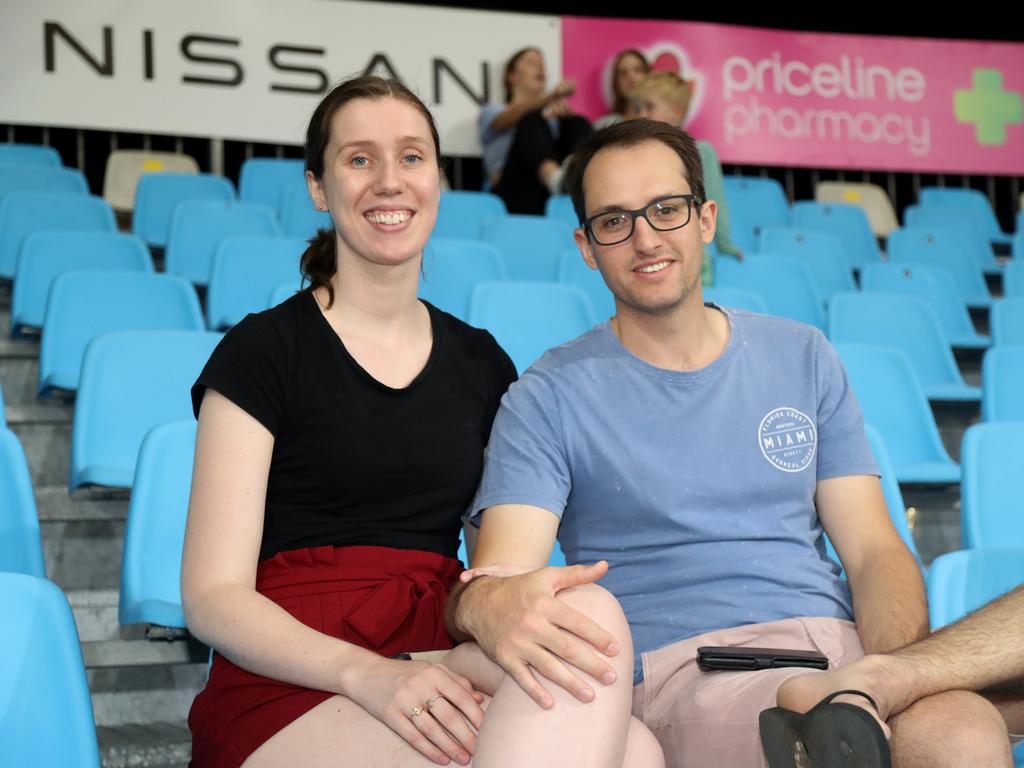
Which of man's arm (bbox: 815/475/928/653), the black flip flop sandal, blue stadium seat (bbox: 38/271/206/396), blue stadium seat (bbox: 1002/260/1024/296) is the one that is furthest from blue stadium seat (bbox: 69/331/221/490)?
blue stadium seat (bbox: 1002/260/1024/296)

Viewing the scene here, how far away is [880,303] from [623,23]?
2.64 meters

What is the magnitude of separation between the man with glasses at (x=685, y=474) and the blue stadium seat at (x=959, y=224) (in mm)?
3980

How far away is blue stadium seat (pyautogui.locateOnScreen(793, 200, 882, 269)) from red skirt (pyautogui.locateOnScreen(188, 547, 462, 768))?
4227mm

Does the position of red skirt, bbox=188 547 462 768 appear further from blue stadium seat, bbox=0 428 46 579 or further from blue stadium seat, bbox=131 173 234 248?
blue stadium seat, bbox=131 173 234 248

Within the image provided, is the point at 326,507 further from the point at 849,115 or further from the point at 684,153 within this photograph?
the point at 849,115

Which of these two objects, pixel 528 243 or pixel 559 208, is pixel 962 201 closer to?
pixel 559 208

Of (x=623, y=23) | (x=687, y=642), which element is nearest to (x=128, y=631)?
(x=687, y=642)

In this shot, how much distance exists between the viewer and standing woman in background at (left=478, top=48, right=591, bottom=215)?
16.3ft

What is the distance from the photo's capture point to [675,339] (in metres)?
1.66

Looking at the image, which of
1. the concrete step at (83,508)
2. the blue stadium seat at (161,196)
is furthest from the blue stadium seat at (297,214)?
the concrete step at (83,508)

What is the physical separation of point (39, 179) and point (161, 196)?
0.44 meters

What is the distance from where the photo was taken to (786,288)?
3.98 metres

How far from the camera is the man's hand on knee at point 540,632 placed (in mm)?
1112

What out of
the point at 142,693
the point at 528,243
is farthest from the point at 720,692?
the point at 528,243
